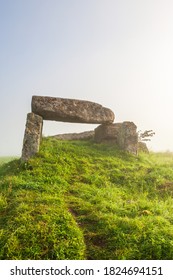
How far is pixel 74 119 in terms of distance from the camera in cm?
1736

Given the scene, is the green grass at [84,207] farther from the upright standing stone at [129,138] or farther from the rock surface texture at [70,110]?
the rock surface texture at [70,110]

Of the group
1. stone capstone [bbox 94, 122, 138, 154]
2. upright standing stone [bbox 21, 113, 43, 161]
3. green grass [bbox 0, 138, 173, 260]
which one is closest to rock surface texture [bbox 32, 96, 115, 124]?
stone capstone [bbox 94, 122, 138, 154]

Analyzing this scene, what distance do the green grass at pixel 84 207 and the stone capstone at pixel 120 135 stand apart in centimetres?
135

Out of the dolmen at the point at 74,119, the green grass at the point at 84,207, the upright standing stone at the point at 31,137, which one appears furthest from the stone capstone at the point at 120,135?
the upright standing stone at the point at 31,137

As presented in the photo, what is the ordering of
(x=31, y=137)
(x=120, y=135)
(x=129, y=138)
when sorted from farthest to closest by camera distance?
(x=120, y=135) < (x=129, y=138) < (x=31, y=137)

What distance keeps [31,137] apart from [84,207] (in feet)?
18.3

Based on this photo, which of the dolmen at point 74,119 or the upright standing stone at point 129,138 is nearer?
the dolmen at point 74,119

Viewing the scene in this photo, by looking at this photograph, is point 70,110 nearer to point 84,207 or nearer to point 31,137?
point 31,137

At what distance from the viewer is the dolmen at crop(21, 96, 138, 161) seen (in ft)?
49.2

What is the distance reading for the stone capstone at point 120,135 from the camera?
693 inches

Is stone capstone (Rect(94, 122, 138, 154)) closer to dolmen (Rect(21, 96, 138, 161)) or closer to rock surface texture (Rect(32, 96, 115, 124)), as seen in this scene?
dolmen (Rect(21, 96, 138, 161))

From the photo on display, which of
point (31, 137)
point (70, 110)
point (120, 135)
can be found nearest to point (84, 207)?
point (31, 137)

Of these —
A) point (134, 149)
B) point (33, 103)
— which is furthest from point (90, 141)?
point (33, 103)

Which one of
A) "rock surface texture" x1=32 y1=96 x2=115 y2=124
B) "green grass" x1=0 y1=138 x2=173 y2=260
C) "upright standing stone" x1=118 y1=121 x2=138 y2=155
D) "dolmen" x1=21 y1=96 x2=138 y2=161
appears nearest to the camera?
"green grass" x1=0 y1=138 x2=173 y2=260
